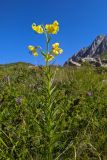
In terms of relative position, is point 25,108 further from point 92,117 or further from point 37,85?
point 37,85

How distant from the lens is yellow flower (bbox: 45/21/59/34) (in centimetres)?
355

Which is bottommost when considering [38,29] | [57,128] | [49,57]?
[57,128]

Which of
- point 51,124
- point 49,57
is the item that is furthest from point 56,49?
point 51,124

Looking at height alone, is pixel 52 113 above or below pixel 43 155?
above

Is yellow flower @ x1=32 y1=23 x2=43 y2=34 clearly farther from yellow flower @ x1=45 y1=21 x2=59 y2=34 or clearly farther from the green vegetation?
the green vegetation

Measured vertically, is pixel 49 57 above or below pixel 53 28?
below

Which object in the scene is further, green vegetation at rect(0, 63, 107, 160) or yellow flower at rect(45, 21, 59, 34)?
green vegetation at rect(0, 63, 107, 160)

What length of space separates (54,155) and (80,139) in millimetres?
516

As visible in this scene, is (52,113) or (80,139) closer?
(52,113)

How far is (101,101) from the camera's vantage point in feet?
19.2

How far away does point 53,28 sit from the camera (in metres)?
3.56

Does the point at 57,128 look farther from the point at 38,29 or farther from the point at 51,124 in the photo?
the point at 38,29

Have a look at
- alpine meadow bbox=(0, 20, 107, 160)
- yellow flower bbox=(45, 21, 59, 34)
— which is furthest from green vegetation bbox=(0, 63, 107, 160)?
yellow flower bbox=(45, 21, 59, 34)

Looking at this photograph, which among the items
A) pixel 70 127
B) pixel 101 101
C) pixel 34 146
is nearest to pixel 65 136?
pixel 70 127
